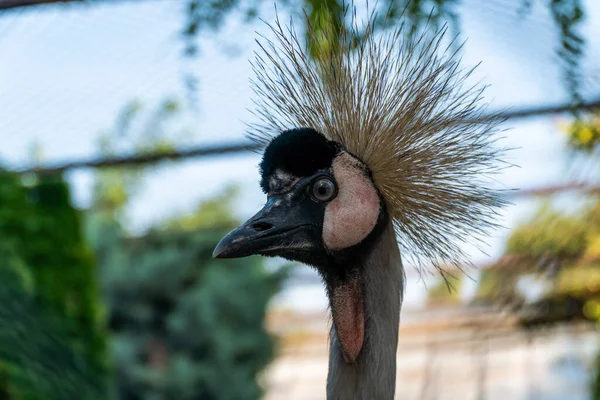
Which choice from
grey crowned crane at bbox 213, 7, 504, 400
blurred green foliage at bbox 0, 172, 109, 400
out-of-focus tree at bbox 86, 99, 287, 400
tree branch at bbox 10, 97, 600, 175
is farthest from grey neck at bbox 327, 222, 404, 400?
out-of-focus tree at bbox 86, 99, 287, 400

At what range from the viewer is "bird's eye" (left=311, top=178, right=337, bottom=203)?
1661 millimetres

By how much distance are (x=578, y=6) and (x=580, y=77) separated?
0.20 metres

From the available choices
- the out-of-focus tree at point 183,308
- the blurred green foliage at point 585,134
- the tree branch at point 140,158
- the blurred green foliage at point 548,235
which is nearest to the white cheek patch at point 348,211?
the blurred green foliage at point 585,134

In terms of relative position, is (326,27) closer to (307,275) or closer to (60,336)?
(60,336)

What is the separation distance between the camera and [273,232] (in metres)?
1.63

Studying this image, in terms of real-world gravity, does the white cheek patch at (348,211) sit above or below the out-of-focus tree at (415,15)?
below

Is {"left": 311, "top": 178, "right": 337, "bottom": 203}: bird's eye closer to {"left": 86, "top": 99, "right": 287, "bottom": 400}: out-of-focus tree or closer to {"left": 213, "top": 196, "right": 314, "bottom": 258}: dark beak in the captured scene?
{"left": 213, "top": 196, "right": 314, "bottom": 258}: dark beak

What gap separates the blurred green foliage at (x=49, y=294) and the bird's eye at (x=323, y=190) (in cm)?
193

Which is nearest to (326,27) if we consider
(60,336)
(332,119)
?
(332,119)

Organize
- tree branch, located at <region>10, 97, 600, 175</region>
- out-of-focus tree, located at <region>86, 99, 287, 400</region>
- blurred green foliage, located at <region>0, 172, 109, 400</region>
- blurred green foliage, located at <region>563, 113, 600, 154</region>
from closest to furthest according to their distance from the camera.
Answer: blurred green foliage, located at <region>563, 113, 600, 154</region> < tree branch, located at <region>10, 97, 600, 175</region> < blurred green foliage, located at <region>0, 172, 109, 400</region> < out-of-focus tree, located at <region>86, 99, 287, 400</region>

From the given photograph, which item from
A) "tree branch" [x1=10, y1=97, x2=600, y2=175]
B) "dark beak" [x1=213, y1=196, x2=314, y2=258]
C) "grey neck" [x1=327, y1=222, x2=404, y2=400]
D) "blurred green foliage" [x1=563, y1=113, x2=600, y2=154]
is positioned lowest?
"grey neck" [x1=327, y1=222, x2=404, y2=400]

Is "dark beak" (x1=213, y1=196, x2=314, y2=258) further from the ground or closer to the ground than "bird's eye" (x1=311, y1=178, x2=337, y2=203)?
closer to the ground

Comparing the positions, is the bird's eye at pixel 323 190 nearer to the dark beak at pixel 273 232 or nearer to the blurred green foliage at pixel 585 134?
the dark beak at pixel 273 232

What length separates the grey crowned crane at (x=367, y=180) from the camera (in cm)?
166
